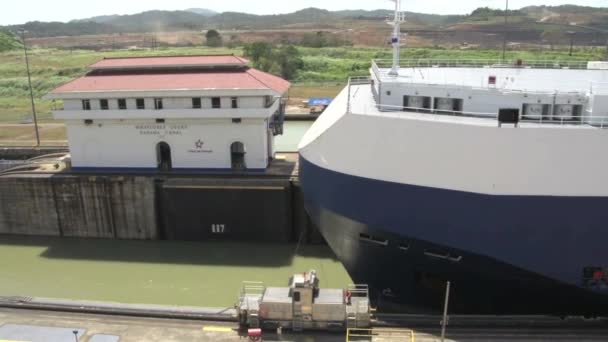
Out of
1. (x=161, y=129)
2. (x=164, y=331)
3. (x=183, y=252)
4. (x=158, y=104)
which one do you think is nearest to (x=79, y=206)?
(x=161, y=129)

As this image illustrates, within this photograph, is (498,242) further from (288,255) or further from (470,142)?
(288,255)

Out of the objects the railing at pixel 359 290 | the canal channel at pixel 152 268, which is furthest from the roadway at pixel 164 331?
the canal channel at pixel 152 268

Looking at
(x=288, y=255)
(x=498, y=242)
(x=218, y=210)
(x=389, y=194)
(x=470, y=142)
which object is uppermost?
(x=470, y=142)

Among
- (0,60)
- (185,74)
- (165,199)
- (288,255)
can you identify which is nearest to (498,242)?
(288,255)

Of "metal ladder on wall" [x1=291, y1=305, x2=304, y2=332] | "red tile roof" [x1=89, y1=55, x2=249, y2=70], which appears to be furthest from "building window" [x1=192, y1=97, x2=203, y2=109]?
"metal ladder on wall" [x1=291, y1=305, x2=304, y2=332]

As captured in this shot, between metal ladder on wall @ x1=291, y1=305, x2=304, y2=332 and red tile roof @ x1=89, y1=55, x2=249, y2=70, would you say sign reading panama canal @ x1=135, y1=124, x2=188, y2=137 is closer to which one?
red tile roof @ x1=89, y1=55, x2=249, y2=70
